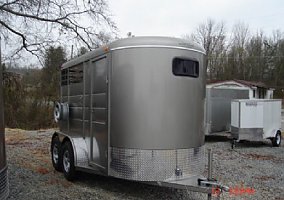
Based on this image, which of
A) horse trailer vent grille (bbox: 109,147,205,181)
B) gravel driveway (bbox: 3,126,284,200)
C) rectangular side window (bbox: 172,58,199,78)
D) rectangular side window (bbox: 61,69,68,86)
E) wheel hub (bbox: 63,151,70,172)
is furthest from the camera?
rectangular side window (bbox: 61,69,68,86)

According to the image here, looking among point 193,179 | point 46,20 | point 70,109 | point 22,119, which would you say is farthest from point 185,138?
point 22,119

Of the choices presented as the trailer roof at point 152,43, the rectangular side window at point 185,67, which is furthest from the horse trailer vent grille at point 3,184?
the rectangular side window at point 185,67

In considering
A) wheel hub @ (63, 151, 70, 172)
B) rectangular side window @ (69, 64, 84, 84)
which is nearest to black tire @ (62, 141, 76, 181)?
wheel hub @ (63, 151, 70, 172)

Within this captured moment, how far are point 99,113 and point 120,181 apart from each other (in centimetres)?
167

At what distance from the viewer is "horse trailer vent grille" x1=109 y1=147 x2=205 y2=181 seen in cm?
588

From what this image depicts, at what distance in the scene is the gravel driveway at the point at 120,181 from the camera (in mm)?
6633

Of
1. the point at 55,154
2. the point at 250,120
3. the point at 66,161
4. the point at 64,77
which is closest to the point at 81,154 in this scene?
the point at 66,161

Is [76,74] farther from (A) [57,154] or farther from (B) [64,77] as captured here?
(A) [57,154]

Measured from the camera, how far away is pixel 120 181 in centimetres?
747

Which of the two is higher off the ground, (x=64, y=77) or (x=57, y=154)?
(x=64, y=77)

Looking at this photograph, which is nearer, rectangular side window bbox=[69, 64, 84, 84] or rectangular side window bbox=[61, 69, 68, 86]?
rectangular side window bbox=[69, 64, 84, 84]

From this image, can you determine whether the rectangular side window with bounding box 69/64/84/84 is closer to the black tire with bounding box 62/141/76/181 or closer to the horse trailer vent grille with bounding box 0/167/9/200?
the black tire with bounding box 62/141/76/181

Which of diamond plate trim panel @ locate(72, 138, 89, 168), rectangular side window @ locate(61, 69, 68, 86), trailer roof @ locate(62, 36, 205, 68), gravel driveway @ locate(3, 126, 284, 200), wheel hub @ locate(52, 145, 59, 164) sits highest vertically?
trailer roof @ locate(62, 36, 205, 68)

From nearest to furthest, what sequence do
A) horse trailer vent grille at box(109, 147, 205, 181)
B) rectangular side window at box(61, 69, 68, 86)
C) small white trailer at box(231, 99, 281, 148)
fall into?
horse trailer vent grille at box(109, 147, 205, 181)
rectangular side window at box(61, 69, 68, 86)
small white trailer at box(231, 99, 281, 148)
